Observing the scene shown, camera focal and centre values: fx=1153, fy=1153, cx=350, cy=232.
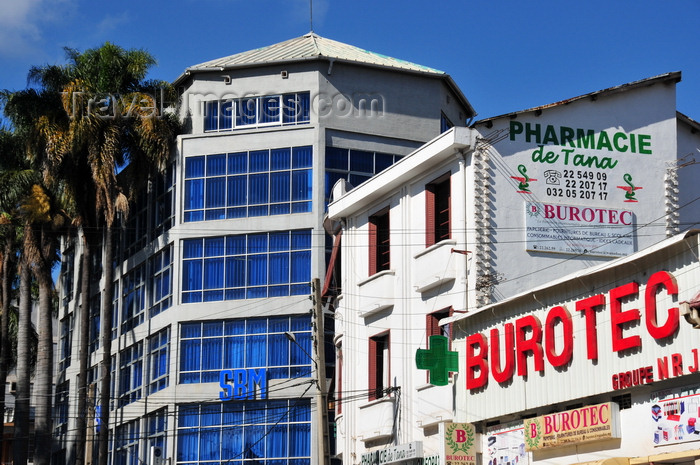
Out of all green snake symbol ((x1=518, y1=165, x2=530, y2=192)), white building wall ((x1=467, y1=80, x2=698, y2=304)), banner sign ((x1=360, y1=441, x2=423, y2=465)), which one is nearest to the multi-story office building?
banner sign ((x1=360, y1=441, x2=423, y2=465))

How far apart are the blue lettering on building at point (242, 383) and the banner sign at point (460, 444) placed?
19968 mm

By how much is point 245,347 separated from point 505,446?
22024 mm

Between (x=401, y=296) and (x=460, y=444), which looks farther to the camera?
(x=401, y=296)

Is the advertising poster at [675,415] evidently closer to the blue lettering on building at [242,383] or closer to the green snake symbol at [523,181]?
the green snake symbol at [523,181]

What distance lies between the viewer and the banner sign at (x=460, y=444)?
25.3 meters

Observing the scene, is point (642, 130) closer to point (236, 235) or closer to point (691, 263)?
point (691, 263)

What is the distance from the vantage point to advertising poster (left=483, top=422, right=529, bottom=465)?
24.3 metres

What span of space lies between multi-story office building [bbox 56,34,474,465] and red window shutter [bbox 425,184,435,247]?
1504cm

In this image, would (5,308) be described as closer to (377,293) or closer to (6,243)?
(6,243)

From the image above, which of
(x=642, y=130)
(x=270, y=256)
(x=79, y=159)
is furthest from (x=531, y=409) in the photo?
(x=79, y=159)

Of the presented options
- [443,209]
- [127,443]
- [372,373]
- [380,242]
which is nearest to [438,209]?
[443,209]

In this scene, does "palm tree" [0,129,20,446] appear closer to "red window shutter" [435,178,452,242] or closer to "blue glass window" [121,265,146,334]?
"blue glass window" [121,265,146,334]

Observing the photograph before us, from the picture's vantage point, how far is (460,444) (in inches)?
998

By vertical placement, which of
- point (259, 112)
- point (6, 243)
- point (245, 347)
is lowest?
point (245, 347)
